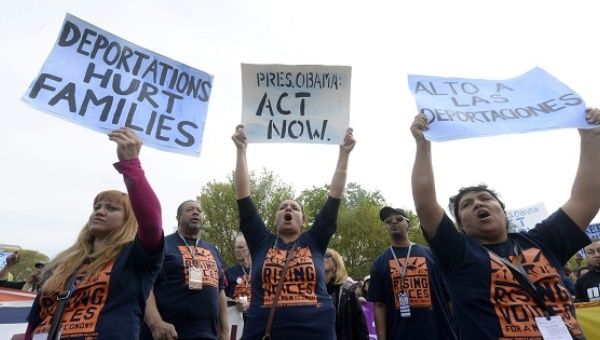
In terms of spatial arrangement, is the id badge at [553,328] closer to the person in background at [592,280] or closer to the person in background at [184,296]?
the person in background at [184,296]

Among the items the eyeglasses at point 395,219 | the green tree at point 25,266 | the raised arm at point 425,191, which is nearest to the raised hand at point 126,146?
the raised arm at point 425,191

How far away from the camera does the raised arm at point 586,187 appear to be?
9.46 ft

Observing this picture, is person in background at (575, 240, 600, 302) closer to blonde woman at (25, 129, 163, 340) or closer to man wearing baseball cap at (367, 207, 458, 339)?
man wearing baseball cap at (367, 207, 458, 339)

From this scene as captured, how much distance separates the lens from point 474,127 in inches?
133

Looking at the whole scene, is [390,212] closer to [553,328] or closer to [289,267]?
[289,267]

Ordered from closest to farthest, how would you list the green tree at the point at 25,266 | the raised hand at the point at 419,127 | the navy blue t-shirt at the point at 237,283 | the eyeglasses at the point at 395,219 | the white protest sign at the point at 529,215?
the raised hand at the point at 419,127, the eyeglasses at the point at 395,219, the navy blue t-shirt at the point at 237,283, the white protest sign at the point at 529,215, the green tree at the point at 25,266

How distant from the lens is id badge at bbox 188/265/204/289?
13.8 ft

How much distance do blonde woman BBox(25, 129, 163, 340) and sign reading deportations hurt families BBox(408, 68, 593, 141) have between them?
1.81m

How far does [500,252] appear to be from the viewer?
2783 millimetres

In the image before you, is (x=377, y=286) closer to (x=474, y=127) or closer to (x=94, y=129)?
(x=474, y=127)

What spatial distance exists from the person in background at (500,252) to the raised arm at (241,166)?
173 centimetres

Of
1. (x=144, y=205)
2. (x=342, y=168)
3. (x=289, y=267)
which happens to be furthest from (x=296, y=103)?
(x=144, y=205)

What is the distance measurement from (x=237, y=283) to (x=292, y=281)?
12.1 feet

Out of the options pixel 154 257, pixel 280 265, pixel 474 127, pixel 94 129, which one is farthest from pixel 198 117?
pixel 474 127
